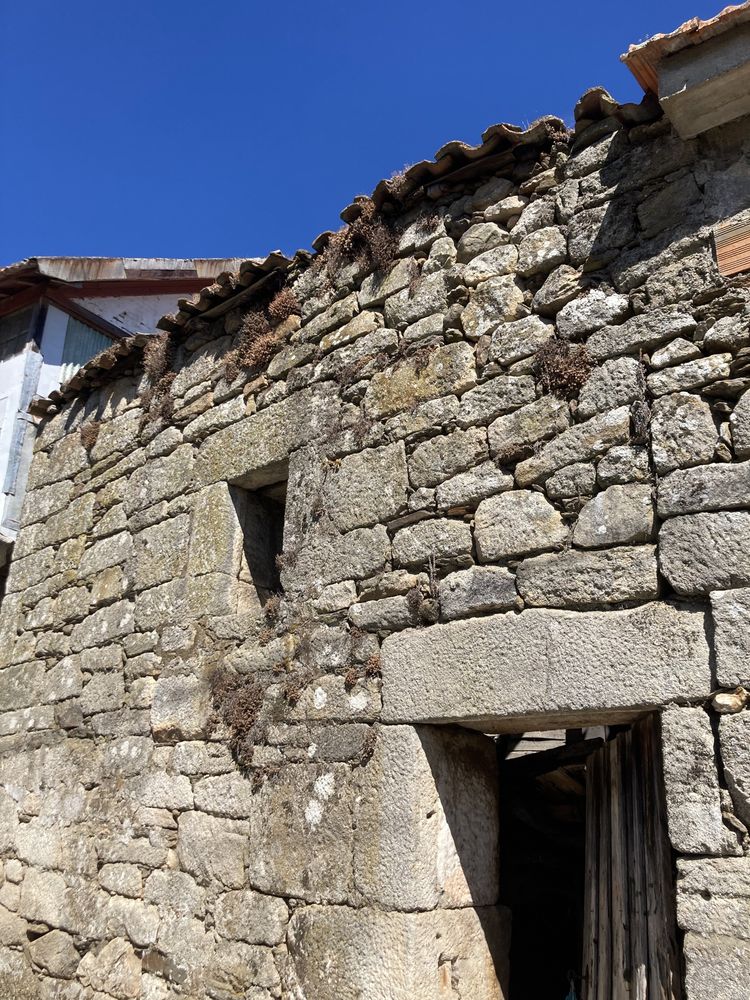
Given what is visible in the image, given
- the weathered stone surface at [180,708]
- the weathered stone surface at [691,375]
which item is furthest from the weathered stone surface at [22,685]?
the weathered stone surface at [691,375]

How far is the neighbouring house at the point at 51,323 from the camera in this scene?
21.4 feet

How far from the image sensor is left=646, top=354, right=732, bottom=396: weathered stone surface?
9.17 feet

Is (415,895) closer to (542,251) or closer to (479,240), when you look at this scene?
(542,251)

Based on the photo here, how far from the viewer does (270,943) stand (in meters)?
3.28

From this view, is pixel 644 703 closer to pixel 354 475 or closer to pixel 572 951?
pixel 354 475

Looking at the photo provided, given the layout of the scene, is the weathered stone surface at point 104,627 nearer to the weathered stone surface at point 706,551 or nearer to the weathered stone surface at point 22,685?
the weathered stone surface at point 22,685

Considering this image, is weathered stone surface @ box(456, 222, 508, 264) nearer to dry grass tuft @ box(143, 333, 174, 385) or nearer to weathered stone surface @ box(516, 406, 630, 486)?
weathered stone surface @ box(516, 406, 630, 486)

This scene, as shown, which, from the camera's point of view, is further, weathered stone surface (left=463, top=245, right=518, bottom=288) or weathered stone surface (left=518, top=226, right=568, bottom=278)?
weathered stone surface (left=463, top=245, right=518, bottom=288)

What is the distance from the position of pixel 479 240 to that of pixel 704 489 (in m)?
1.62

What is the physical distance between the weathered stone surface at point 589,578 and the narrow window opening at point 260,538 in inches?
68.7

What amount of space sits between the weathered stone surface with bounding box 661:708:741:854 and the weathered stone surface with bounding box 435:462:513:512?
1072 millimetres

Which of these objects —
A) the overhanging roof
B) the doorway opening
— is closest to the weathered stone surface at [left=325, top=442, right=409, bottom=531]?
the doorway opening

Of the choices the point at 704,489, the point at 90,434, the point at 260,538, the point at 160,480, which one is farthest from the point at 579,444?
the point at 90,434

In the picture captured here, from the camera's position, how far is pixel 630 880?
9.50 ft
